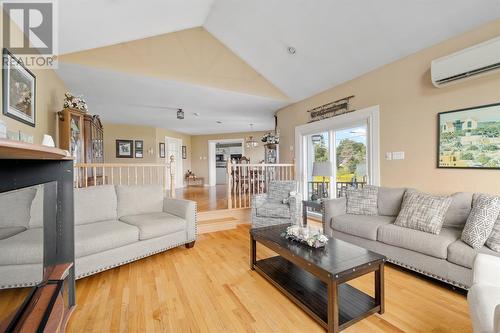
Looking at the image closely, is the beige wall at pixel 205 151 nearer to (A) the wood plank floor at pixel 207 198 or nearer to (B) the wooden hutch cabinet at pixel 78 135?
(A) the wood plank floor at pixel 207 198

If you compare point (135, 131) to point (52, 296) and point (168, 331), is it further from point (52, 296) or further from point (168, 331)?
point (52, 296)

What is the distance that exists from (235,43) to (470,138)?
3.66 meters

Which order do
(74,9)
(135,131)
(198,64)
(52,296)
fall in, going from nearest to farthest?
(52,296)
(74,9)
(198,64)
(135,131)

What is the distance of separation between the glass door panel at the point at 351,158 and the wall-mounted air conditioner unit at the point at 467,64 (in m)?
1.28

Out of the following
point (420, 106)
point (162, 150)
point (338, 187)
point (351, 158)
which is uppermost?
point (420, 106)

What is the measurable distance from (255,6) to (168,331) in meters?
3.84

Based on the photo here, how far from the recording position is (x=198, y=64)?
420cm

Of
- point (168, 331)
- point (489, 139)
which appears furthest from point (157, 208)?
point (489, 139)

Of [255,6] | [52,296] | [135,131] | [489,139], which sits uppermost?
[255,6]

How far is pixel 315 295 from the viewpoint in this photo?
202cm

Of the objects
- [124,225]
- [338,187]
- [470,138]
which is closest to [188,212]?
[124,225]

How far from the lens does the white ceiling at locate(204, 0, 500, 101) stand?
8.51 feet

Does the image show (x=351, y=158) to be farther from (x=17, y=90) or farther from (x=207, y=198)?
(x=17, y=90)

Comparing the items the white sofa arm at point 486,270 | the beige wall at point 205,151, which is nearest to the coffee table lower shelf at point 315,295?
the white sofa arm at point 486,270
